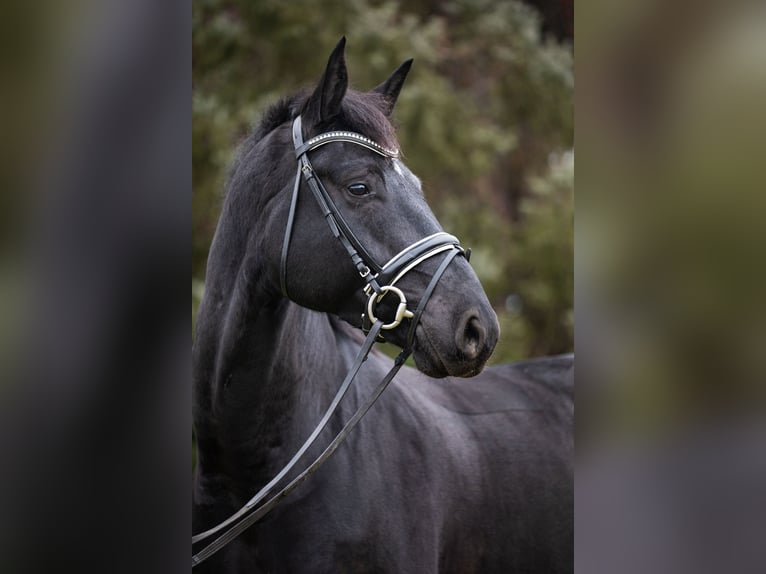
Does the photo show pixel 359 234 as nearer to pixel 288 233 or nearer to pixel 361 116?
pixel 288 233

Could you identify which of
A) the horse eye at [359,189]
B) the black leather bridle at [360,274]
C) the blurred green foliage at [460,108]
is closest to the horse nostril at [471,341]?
the black leather bridle at [360,274]

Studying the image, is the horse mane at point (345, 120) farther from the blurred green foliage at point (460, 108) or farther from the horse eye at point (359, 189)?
the blurred green foliage at point (460, 108)

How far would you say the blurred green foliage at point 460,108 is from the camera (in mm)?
5949

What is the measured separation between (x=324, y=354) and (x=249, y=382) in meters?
0.35

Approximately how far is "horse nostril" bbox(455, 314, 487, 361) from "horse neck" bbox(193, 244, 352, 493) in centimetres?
70

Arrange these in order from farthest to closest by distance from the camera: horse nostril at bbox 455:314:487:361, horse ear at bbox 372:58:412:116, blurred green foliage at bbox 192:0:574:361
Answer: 1. blurred green foliage at bbox 192:0:574:361
2. horse ear at bbox 372:58:412:116
3. horse nostril at bbox 455:314:487:361

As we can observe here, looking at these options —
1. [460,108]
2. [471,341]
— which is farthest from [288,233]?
[460,108]

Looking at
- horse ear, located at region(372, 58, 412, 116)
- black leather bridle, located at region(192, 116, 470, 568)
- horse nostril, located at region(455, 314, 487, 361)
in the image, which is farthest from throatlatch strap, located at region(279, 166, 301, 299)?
horse nostril, located at region(455, 314, 487, 361)

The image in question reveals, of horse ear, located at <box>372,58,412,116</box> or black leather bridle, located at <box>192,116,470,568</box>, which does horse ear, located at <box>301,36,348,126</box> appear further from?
horse ear, located at <box>372,58,412,116</box>

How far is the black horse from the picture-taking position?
88.8 inches

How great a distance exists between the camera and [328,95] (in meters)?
2.37

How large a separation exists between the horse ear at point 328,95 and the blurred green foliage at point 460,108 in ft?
9.78
